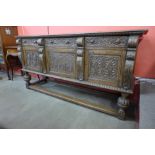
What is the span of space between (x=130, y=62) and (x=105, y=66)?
283 mm

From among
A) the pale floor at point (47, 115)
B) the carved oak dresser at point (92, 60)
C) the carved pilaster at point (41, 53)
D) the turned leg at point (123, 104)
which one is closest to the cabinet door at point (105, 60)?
the carved oak dresser at point (92, 60)

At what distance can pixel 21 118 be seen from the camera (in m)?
1.59

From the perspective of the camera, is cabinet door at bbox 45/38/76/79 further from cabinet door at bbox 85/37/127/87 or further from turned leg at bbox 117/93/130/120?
turned leg at bbox 117/93/130/120

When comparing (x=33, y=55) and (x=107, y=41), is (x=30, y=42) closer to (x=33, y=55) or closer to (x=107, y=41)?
(x=33, y=55)

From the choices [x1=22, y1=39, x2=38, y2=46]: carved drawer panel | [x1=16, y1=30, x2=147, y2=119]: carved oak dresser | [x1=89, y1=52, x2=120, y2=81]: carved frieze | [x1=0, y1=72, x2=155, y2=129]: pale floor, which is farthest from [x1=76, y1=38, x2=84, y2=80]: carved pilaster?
[x1=22, y1=39, x2=38, y2=46]: carved drawer panel

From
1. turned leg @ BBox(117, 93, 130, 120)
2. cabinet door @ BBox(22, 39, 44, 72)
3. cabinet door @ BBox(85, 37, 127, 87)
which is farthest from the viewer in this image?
cabinet door @ BBox(22, 39, 44, 72)

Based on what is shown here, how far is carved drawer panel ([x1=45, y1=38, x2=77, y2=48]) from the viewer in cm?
163

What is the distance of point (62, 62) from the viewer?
5.94ft

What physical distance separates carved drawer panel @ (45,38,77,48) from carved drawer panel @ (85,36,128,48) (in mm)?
206

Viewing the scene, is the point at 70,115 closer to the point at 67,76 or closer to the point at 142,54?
the point at 67,76

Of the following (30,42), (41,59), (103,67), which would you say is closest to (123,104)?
(103,67)

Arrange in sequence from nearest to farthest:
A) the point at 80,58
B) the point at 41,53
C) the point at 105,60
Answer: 1. the point at 105,60
2. the point at 80,58
3. the point at 41,53

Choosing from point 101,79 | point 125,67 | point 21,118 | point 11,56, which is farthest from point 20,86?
point 125,67

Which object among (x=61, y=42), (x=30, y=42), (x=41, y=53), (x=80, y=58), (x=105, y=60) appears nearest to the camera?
(x=105, y=60)
